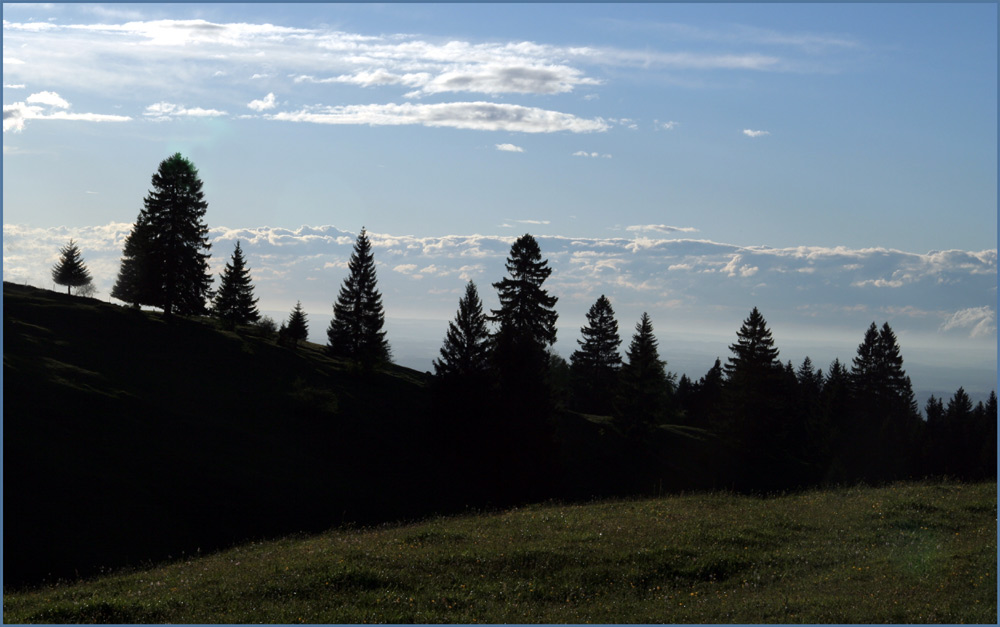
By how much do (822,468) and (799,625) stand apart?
63.5 m

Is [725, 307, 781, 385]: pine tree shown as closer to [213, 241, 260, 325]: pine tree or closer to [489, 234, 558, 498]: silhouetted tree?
[489, 234, 558, 498]: silhouetted tree

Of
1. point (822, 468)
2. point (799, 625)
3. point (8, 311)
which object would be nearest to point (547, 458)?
point (799, 625)

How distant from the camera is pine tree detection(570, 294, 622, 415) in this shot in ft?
281

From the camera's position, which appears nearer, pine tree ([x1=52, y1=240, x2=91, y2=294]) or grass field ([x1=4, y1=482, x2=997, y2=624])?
grass field ([x1=4, y1=482, x2=997, y2=624])

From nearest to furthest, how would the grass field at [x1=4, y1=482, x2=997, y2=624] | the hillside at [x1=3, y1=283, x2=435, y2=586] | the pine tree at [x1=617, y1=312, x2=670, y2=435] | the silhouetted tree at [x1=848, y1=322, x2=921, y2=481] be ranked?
the grass field at [x1=4, y1=482, x2=997, y2=624] → the hillside at [x1=3, y1=283, x2=435, y2=586] → the pine tree at [x1=617, y1=312, x2=670, y2=435] → the silhouetted tree at [x1=848, y1=322, x2=921, y2=481]

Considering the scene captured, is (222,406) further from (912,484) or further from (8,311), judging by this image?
(912,484)

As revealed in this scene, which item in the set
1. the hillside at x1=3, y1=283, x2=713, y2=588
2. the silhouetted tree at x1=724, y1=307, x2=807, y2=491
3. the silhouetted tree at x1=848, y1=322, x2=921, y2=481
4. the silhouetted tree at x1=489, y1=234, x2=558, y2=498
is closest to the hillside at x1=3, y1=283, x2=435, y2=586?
the hillside at x1=3, y1=283, x2=713, y2=588

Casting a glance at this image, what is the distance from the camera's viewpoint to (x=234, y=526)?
34969 millimetres

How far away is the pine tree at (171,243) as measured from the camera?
67.4 metres

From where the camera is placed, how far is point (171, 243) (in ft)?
223

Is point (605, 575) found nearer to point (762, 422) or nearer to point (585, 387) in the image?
point (762, 422)

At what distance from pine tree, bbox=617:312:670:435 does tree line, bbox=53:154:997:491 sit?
13 cm

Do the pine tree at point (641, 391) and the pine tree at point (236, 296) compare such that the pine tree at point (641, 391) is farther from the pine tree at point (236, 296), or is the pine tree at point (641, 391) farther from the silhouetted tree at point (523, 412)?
the pine tree at point (236, 296)

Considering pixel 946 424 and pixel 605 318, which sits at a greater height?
pixel 605 318
